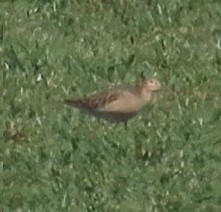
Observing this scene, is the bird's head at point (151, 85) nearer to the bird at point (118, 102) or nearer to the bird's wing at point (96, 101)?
the bird at point (118, 102)

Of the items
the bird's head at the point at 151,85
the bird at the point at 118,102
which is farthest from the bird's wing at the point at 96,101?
the bird's head at the point at 151,85

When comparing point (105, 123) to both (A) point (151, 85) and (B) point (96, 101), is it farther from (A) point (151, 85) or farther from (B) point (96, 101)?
(A) point (151, 85)

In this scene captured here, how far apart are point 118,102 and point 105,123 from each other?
234 millimetres

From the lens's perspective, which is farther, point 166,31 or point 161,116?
point 166,31

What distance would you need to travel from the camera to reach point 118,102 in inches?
477

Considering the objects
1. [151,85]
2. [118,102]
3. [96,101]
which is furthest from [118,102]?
[151,85]

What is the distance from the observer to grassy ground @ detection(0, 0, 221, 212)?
10.6m

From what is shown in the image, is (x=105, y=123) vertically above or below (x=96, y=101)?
below

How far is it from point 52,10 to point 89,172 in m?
4.75

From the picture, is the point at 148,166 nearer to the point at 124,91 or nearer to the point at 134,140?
the point at 134,140

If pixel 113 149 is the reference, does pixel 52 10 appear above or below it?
below

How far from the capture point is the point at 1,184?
35.4ft

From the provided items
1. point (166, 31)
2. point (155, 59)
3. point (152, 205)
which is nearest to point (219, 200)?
point (152, 205)

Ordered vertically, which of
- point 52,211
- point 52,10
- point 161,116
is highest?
point 52,211
